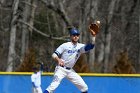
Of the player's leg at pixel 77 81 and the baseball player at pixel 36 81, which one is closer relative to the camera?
the player's leg at pixel 77 81

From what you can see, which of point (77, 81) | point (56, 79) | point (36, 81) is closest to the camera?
point (56, 79)

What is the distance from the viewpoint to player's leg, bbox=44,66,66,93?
977 centimetres

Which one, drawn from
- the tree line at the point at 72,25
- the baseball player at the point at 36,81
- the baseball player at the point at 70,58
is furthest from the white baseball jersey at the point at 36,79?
the tree line at the point at 72,25

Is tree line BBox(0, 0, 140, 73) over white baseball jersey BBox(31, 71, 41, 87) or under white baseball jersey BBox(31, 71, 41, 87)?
over

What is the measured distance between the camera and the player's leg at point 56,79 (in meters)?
9.77

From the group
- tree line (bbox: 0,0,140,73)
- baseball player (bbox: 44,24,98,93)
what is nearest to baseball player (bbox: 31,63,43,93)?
baseball player (bbox: 44,24,98,93)

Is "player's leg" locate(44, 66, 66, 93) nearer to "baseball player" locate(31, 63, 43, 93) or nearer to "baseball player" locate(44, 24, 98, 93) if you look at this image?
"baseball player" locate(44, 24, 98, 93)

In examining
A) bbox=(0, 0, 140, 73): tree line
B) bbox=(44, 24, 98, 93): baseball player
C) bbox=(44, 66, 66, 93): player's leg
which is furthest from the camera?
bbox=(0, 0, 140, 73): tree line

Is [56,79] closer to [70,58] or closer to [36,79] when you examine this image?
[70,58]

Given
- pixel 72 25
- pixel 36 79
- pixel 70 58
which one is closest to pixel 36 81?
pixel 36 79

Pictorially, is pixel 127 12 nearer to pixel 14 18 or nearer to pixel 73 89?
pixel 14 18

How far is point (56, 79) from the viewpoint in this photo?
32.2ft

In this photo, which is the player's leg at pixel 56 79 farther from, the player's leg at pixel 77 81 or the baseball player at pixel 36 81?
the baseball player at pixel 36 81

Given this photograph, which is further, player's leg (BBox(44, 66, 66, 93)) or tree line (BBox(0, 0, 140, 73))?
tree line (BBox(0, 0, 140, 73))
